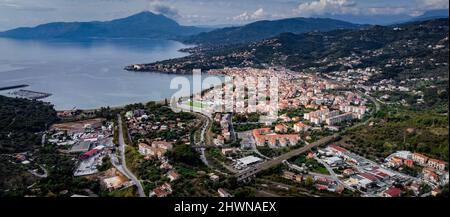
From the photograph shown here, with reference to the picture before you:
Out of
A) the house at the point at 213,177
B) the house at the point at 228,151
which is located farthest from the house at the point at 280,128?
the house at the point at 213,177

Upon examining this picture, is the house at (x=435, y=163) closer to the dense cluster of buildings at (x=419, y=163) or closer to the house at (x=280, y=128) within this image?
the dense cluster of buildings at (x=419, y=163)

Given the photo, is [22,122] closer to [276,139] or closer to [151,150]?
[151,150]

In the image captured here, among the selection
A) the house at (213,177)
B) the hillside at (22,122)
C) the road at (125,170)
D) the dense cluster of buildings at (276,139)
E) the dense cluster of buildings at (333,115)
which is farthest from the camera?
the dense cluster of buildings at (333,115)

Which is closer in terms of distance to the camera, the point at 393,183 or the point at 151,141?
the point at 393,183

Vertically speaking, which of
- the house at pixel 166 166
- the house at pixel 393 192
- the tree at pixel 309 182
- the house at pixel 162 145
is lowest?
the house at pixel 393 192
